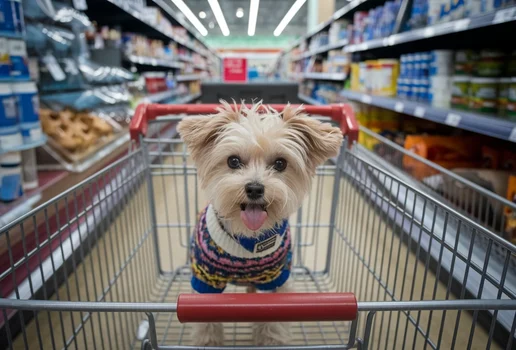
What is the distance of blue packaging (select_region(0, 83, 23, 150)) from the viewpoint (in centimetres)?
206

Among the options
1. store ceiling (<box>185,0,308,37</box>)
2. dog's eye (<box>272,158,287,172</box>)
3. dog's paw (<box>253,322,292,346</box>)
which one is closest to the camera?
dog's eye (<box>272,158,287,172</box>)

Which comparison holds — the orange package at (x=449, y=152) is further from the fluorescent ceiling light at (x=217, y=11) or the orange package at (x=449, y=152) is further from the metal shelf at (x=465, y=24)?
the fluorescent ceiling light at (x=217, y=11)

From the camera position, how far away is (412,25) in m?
3.05

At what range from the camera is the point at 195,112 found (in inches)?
59.9

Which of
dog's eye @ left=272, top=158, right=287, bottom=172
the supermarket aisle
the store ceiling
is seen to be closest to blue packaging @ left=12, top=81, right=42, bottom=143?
the supermarket aisle

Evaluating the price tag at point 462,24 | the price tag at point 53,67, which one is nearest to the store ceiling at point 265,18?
the price tag at point 53,67

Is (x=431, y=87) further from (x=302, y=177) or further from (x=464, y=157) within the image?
(x=302, y=177)

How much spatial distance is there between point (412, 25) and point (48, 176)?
3.05 meters

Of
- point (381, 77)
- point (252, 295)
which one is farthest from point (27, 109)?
point (381, 77)

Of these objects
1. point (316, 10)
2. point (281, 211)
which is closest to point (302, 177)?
point (281, 211)

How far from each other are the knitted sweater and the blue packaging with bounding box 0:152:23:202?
1.49 meters

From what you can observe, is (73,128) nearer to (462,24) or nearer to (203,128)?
(203,128)

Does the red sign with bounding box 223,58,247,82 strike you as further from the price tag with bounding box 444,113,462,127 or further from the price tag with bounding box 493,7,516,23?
the price tag with bounding box 493,7,516,23

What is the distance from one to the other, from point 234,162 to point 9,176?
5.41 ft
